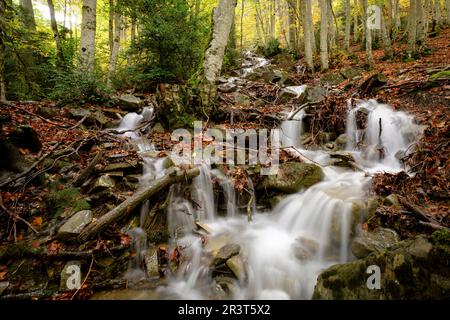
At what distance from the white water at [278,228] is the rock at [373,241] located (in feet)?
1.09

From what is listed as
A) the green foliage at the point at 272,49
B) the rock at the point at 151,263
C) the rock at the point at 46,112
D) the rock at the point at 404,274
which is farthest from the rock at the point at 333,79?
the green foliage at the point at 272,49

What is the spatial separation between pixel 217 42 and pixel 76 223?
5.35m

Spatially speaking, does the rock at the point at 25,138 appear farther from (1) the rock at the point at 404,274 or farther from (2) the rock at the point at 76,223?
(1) the rock at the point at 404,274

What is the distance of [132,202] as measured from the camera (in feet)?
12.6

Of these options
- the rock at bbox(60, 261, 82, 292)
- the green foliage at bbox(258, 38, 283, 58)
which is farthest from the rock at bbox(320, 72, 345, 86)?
the green foliage at bbox(258, 38, 283, 58)

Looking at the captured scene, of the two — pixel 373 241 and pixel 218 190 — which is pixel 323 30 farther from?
pixel 373 241

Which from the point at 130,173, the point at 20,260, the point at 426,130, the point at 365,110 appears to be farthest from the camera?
the point at 365,110

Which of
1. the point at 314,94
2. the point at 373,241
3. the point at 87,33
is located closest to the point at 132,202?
the point at 373,241

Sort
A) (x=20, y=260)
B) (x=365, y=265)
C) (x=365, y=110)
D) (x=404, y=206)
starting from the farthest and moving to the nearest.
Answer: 1. (x=365, y=110)
2. (x=404, y=206)
3. (x=20, y=260)
4. (x=365, y=265)

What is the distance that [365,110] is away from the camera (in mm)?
6598

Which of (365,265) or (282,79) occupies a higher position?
(282,79)
